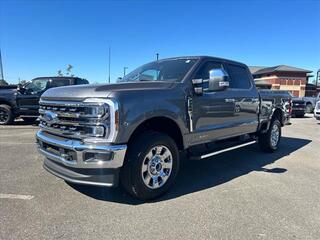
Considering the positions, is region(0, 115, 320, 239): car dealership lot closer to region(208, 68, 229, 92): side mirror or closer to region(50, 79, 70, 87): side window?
region(208, 68, 229, 92): side mirror

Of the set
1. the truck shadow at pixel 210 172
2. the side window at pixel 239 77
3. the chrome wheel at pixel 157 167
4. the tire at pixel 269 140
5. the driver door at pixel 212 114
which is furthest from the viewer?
the tire at pixel 269 140

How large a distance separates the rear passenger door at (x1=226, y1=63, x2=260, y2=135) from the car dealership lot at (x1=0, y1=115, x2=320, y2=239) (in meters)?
0.88

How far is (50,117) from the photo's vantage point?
4105mm

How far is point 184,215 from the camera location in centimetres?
360

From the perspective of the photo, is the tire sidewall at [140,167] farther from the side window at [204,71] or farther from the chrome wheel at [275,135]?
the chrome wheel at [275,135]

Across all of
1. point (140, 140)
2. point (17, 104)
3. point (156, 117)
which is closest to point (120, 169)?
point (140, 140)

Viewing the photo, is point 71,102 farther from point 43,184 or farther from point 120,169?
point 43,184

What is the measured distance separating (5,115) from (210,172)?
977cm

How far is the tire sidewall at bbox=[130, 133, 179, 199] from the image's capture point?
3787mm

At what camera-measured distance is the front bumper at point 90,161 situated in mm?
3539

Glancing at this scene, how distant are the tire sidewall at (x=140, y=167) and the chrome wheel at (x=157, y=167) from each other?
0.17 ft

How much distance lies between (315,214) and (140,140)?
2.38 metres

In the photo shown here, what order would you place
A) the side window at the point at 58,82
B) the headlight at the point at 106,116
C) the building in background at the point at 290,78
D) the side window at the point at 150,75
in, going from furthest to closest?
the building in background at the point at 290,78
the side window at the point at 58,82
the side window at the point at 150,75
the headlight at the point at 106,116

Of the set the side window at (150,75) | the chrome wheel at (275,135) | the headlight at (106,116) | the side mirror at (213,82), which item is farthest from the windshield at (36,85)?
the headlight at (106,116)
